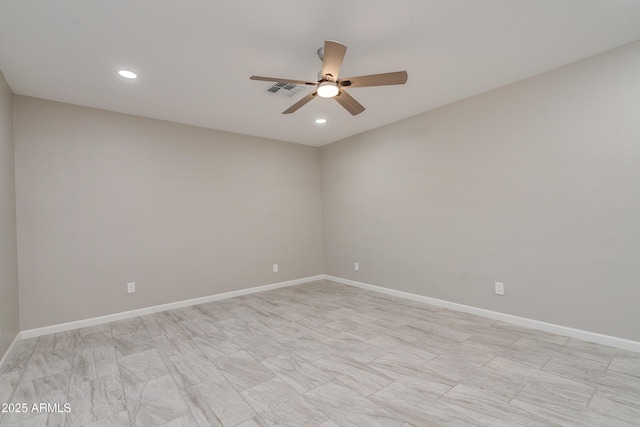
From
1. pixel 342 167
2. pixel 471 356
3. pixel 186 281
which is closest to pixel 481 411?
pixel 471 356

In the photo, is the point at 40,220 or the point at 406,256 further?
the point at 406,256

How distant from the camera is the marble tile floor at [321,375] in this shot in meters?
1.73

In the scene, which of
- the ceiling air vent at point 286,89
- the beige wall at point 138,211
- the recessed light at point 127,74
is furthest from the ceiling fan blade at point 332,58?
the beige wall at point 138,211

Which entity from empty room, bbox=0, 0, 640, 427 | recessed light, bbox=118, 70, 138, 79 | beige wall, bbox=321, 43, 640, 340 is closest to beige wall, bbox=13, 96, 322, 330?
empty room, bbox=0, 0, 640, 427

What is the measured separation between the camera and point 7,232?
2.64m

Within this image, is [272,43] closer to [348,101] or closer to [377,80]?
[348,101]

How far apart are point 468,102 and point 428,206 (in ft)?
4.40

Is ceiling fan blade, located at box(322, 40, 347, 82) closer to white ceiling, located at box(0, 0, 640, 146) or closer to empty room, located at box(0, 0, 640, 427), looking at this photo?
empty room, located at box(0, 0, 640, 427)

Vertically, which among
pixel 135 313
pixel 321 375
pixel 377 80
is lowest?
pixel 321 375

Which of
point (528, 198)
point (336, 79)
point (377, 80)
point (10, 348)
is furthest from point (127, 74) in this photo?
point (528, 198)

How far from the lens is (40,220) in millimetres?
3082

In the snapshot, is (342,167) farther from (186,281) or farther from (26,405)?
(26,405)

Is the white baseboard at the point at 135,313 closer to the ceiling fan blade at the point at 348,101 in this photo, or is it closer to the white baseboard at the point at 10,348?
the white baseboard at the point at 10,348

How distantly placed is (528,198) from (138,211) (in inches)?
179
